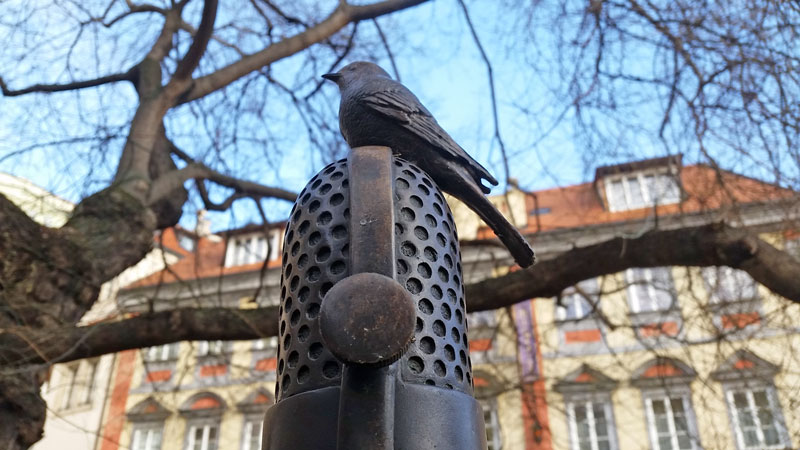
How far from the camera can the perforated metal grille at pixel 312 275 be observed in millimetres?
1015

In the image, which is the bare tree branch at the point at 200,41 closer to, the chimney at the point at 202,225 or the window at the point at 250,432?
the chimney at the point at 202,225

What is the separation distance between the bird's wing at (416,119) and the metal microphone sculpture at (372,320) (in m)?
0.16

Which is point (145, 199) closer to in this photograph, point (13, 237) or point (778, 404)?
point (13, 237)

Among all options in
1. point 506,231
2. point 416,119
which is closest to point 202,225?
point 416,119

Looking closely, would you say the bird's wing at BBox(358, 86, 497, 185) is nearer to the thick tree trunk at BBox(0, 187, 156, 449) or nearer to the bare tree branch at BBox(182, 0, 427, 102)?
the thick tree trunk at BBox(0, 187, 156, 449)

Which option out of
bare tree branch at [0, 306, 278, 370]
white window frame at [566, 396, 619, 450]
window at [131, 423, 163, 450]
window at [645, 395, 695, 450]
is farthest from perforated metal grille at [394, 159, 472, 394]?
window at [131, 423, 163, 450]

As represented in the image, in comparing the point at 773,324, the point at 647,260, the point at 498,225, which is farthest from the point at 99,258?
the point at 773,324

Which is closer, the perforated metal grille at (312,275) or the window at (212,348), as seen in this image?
the perforated metal grille at (312,275)

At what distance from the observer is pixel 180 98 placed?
18.9 feet

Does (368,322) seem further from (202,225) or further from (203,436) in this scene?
(203,436)

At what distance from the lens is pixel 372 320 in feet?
2.47

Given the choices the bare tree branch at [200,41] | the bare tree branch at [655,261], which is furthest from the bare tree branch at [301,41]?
the bare tree branch at [655,261]

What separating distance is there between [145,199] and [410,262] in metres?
4.79

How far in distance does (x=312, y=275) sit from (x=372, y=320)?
1.17ft
